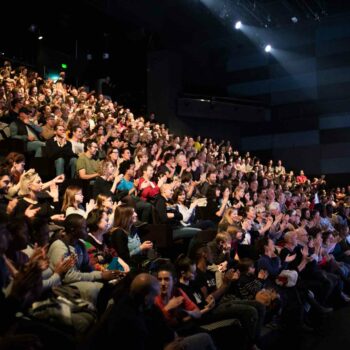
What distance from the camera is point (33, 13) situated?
47.6ft

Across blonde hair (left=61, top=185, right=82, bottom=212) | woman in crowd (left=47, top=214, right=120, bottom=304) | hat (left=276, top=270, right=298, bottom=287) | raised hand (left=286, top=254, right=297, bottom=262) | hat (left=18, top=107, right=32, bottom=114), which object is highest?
hat (left=18, top=107, right=32, bottom=114)

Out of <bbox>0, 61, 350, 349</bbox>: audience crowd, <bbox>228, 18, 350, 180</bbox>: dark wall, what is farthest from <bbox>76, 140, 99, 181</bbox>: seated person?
<bbox>228, 18, 350, 180</bbox>: dark wall

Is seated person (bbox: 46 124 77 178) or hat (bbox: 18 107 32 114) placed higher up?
hat (bbox: 18 107 32 114)

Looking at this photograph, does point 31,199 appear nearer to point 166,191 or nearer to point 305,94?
point 166,191

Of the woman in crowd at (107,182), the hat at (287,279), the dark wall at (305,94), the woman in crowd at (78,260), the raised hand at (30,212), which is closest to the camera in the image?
the woman in crowd at (78,260)

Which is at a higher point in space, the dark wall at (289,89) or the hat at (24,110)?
the dark wall at (289,89)

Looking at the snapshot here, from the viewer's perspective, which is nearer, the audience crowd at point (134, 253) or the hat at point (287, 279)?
the audience crowd at point (134, 253)

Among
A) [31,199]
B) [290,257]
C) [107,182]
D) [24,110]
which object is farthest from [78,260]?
[24,110]

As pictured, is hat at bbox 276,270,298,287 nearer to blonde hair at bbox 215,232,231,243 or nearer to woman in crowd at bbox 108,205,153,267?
blonde hair at bbox 215,232,231,243

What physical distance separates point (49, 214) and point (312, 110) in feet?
43.7

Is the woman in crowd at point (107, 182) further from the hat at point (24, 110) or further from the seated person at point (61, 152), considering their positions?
the hat at point (24, 110)

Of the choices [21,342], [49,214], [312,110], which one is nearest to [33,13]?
[312,110]

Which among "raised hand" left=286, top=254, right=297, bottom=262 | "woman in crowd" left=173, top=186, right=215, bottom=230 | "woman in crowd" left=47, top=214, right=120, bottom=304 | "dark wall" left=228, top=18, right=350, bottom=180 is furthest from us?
Answer: "dark wall" left=228, top=18, right=350, bottom=180

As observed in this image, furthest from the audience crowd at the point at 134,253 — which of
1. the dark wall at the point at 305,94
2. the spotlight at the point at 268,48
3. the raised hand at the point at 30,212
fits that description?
the spotlight at the point at 268,48
